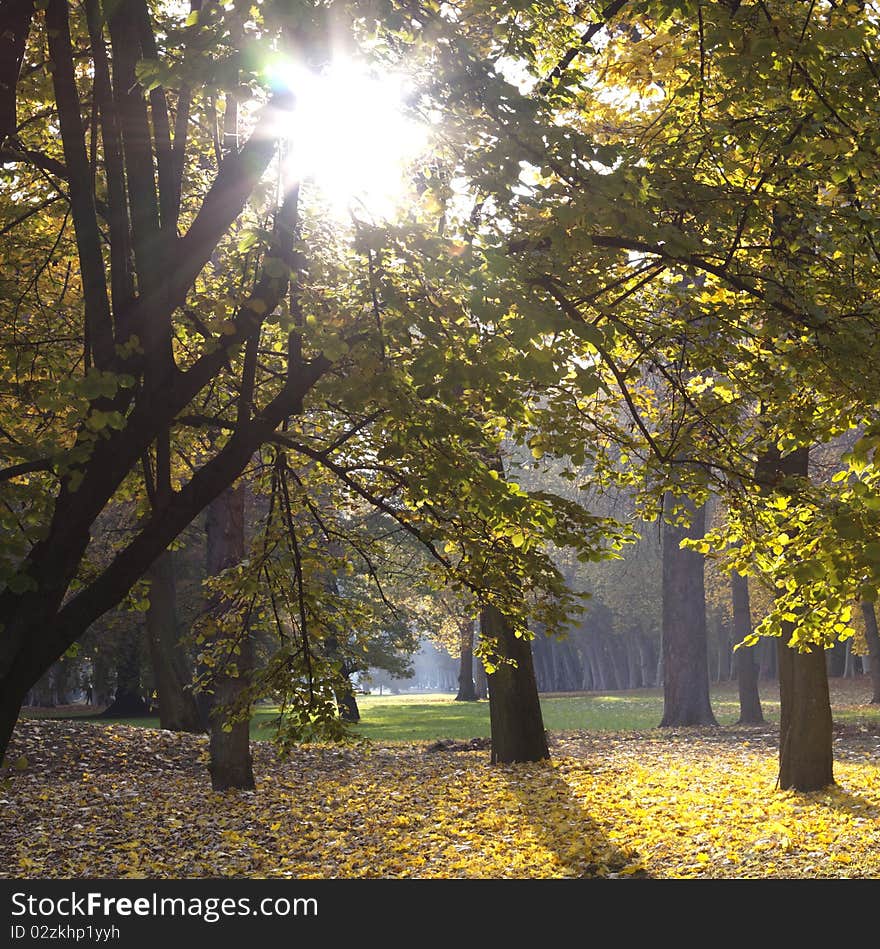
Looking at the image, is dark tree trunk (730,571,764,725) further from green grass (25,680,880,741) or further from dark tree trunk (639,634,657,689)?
dark tree trunk (639,634,657,689)

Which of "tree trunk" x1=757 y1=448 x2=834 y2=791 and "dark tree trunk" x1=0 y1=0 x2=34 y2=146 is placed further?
"tree trunk" x1=757 y1=448 x2=834 y2=791

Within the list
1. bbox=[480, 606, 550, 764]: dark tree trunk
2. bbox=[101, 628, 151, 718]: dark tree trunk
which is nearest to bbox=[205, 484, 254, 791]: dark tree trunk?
bbox=[480, 606, 550, 764]: dark tree trunk

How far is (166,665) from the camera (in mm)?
20516

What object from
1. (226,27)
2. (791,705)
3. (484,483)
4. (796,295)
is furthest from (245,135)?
(791,705)

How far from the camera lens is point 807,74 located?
6.30 meters

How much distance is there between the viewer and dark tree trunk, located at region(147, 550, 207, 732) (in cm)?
2019

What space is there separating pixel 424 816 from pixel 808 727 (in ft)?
14.5

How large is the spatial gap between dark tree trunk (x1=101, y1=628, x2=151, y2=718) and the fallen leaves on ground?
15111mm

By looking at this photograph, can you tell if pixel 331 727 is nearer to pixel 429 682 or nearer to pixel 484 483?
pixel 484 483

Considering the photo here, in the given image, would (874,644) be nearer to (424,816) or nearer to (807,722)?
(807,722)

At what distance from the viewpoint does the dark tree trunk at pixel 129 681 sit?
33062mm

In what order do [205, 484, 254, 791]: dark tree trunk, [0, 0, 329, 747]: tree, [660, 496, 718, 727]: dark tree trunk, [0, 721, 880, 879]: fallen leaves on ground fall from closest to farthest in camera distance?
[0, 0, 329, 747]: tree < [0, 721, 880, 879]: fallen leaves on ground < [205, 484, 254, 791]: dark tree trunk < [660, 496, 718, 727]: dark tree trunk

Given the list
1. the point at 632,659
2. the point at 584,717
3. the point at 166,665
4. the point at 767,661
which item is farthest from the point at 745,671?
the point at 632,659
